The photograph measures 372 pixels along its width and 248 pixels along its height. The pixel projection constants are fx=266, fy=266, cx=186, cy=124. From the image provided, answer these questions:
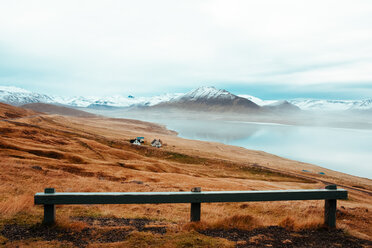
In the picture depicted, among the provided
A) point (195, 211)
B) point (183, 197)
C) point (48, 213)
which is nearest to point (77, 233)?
point (48, 213)

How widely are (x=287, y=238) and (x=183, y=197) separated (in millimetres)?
2752

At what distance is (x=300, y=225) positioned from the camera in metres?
7.26

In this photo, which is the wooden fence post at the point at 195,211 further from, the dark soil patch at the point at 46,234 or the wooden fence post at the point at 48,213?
the wooden fence post at the point at 48,213

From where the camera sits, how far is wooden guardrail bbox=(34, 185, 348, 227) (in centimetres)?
660

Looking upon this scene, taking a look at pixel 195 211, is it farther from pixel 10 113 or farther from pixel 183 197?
pixel 10 113

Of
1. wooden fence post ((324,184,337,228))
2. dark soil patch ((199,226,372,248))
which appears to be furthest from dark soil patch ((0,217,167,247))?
wooden fence post ((324,184,337,228))

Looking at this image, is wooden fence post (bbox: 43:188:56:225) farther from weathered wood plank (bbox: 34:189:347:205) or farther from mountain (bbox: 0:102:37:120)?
mountain (bbox: 0:102:37:120)

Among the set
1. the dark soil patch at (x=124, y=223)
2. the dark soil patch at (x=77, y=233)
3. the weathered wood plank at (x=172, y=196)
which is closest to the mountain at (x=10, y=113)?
the dark soil patch at (x=124, y=223)

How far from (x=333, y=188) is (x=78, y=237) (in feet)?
22.5

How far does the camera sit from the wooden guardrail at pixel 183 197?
260 inches

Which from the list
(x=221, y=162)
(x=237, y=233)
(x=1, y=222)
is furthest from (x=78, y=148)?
(x=237, y=233)

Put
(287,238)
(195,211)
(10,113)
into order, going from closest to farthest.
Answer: (287,238), (195,211), (10,113)

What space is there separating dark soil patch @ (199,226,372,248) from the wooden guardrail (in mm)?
585

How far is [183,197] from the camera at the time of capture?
693cm
